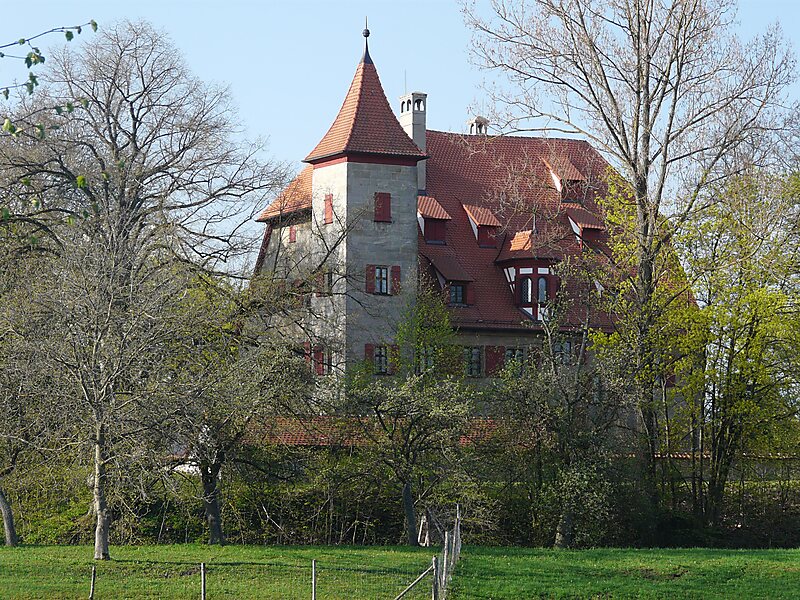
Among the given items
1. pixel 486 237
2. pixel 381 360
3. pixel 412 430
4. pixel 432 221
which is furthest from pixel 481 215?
pixel 412 430

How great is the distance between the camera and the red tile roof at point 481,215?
5152 cm

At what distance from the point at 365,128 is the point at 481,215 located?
7193 mm

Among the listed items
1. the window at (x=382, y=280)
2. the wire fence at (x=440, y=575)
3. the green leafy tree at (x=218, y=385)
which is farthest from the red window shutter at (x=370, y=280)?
the wire fence at (x=440, y=575)

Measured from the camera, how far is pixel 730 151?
36.0 meters

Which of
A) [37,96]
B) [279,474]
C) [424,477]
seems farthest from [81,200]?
[424,477]

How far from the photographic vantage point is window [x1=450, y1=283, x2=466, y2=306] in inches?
1944

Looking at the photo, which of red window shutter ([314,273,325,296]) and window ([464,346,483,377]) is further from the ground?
red window shutter ([314,273,325,296])

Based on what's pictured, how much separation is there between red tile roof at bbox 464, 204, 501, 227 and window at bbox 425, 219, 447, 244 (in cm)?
161

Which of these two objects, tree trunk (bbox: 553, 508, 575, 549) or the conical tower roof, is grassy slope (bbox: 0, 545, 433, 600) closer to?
tree trunk (bbox: 553, 508, 575, 549)

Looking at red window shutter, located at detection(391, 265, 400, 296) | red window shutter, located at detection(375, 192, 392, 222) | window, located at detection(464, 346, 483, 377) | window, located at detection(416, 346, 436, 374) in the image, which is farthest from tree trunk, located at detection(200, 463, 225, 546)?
window, located at detection(464, 346, 483, 377)

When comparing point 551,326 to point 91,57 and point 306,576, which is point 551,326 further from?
point 91,57

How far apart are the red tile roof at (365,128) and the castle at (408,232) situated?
0.05 meters

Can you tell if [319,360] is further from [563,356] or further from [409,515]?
[409,515]

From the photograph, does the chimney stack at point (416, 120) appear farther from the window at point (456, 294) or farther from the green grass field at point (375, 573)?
the green grass field at point (375, 573)
